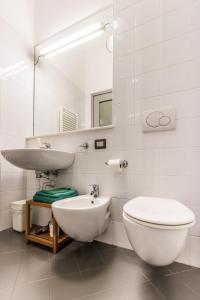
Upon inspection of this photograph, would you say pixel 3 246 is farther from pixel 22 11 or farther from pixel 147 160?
pixel 22 11

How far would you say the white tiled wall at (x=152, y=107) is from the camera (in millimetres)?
1141

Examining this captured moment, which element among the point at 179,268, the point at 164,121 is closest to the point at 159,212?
the point at 179,268

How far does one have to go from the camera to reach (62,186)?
5.42 feet

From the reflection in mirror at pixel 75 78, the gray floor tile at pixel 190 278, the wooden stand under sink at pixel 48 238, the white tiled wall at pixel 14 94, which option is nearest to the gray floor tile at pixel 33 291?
the wooden stand under sink at pixel 48 238

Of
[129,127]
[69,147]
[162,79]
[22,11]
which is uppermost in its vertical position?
[22,11]

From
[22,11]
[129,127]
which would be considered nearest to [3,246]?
[129,127]

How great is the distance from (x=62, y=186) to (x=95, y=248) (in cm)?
63

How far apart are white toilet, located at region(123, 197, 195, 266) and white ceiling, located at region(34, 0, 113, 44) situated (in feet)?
6.32

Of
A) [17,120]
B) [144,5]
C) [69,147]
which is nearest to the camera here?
[144,5]

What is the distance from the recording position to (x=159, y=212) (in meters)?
0.84

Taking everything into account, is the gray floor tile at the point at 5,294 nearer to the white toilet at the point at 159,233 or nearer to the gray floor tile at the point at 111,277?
the gray floor tile at the point at 111,277

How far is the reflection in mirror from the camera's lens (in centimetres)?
181

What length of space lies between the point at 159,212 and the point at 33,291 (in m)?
0.76

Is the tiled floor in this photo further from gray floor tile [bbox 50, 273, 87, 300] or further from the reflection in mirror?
the reflection in mirror
